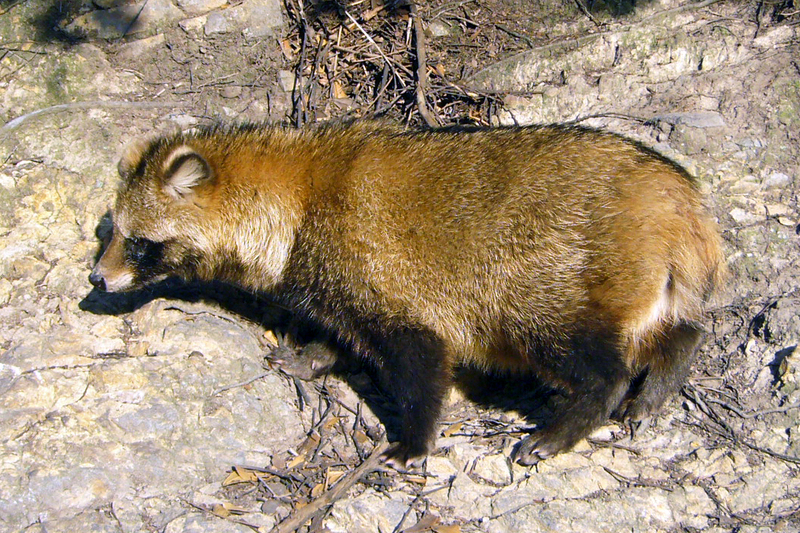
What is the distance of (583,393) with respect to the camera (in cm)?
414

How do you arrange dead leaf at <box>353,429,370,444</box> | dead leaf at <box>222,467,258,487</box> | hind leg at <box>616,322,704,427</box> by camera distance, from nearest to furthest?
dead leaf at <box>222,467,258,487</box>
hind leg at <box>616,322,704,427</box>
dead leaf at <box>353,429,370,444</box>

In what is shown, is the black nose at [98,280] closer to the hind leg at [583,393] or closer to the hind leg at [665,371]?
the hind leg at [583,393]

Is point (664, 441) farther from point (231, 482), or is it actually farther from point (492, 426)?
point (231, 482)

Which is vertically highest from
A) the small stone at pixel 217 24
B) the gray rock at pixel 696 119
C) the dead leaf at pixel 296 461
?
the small stone at pixel 217 24

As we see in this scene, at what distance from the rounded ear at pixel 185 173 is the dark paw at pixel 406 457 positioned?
2.01 meters

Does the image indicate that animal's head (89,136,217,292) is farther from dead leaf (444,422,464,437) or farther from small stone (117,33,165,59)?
dead leaf (444,422,464,437)

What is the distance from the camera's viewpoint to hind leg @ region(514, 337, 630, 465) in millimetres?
4055

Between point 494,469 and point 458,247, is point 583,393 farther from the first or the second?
point 458,247

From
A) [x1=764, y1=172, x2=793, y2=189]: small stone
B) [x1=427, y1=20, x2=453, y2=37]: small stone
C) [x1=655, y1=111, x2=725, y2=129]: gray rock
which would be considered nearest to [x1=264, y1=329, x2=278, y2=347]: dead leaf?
[x1=427, y1=20, x2=453, y2=37]: small stone

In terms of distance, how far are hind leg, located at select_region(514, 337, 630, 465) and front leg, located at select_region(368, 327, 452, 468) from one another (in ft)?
1.84

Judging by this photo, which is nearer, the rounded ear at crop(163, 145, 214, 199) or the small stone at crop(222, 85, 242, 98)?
the rounded ear at crop(163, 145, 214, 199)

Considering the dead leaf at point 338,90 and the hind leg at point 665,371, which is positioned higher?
the dead leaf at point 338,90

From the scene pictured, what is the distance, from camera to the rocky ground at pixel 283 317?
3838 mm

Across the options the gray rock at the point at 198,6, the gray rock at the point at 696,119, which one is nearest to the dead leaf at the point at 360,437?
the gray rock at the point at 696,119
